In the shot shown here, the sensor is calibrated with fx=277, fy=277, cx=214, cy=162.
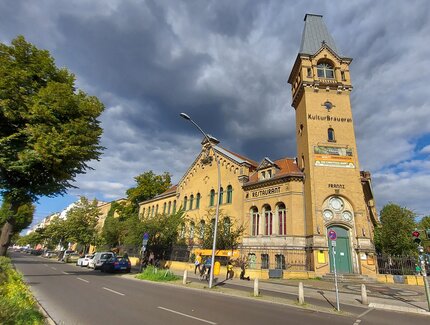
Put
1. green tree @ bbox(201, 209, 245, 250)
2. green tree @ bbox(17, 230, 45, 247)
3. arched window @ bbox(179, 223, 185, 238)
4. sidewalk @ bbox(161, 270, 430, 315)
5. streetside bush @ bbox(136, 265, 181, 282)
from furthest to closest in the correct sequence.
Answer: green tree @ bbox(17, 230, 45, 247) → arched window @ bbox(179, 223, 185, 238) → green tree @ bbox(201, 209, 245, 250) → streetside bush @ bbox(136, 265, 181, 282) → sidewalk @ bbox(161, 270, 430, 315)

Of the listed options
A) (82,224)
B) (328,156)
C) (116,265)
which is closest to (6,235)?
(116,265)

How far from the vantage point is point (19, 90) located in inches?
524

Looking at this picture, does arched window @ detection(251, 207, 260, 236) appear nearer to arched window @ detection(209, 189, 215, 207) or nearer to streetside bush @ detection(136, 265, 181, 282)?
arched window @ detection(209, 189, 215, 207)

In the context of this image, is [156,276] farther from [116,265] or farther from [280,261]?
[280,261]

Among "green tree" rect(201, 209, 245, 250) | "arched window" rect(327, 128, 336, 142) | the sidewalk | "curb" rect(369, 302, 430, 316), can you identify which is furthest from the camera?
"arched window" rect(327, 128, 336, 142)

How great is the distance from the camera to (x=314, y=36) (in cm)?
3328

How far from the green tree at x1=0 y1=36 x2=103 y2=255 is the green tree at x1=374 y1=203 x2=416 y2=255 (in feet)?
103

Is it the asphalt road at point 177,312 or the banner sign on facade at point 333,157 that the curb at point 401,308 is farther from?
the banner sign on facade at point 333,157

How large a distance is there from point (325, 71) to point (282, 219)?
17.0m

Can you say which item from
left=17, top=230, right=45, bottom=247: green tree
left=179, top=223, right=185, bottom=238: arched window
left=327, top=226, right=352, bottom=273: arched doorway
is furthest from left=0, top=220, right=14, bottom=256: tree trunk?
left=17, top=230, right=45, bottom=247: green tree

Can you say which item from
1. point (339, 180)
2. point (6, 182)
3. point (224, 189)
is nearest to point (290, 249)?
point (339, 180)

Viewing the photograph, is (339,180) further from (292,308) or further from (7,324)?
(7,324)

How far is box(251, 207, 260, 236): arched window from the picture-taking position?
2790 cm

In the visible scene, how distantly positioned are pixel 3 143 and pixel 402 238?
35.3 metres
